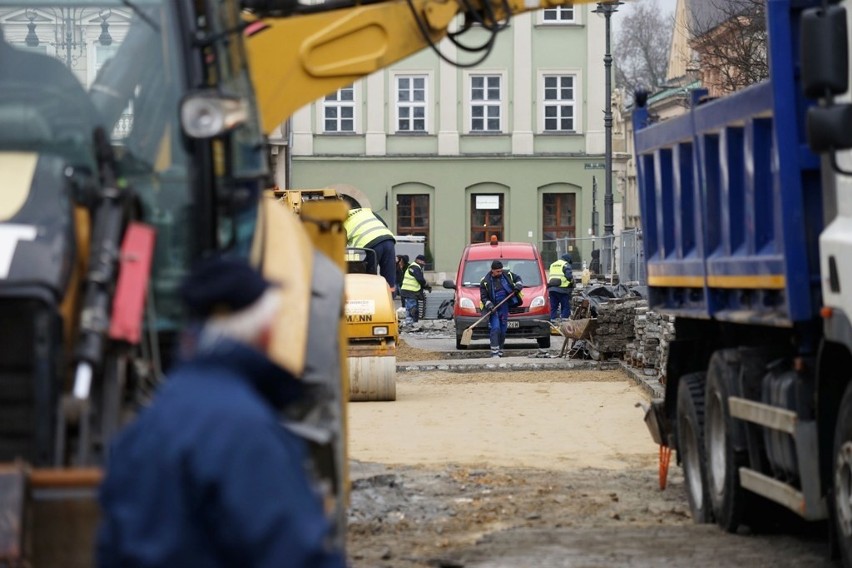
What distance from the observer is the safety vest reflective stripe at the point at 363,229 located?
3041 cm

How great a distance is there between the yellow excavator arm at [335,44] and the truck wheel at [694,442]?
2.54m

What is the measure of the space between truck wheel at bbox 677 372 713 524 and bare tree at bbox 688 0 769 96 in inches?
682

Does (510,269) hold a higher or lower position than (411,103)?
lower

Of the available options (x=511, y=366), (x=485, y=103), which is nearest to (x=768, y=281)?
(x=511, y=366)

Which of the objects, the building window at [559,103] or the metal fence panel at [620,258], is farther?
the building window at [559,103]

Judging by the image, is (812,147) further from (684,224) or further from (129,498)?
(129,498)

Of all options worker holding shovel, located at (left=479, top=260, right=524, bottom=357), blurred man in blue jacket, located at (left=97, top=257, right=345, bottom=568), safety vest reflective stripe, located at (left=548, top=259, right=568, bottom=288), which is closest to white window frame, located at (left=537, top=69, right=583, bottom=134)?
safety vest reflective stripe, located at (left=548, top=259, right=568, bottom=288)

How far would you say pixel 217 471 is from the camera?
3.69 m

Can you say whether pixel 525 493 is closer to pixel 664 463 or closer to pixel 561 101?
pixel 664 463

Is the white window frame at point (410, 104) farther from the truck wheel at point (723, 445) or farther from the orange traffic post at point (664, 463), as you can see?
the truck wheel at point (723, 445)

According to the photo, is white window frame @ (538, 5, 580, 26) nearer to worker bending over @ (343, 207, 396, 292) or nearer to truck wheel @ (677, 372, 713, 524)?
worker bending over @ (343, 207, 396, 292)

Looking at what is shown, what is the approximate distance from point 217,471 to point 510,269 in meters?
31.8

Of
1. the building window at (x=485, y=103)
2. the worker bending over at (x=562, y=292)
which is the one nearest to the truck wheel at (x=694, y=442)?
the worker bending over at (x=562, y=292)

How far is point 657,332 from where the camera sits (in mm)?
23734
